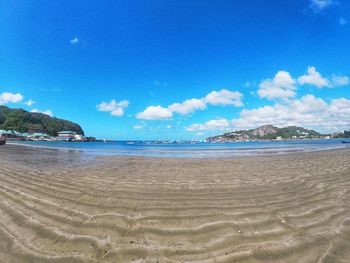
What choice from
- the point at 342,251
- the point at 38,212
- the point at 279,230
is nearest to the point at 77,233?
the point at 38,212

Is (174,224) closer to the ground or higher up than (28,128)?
closer to the ground

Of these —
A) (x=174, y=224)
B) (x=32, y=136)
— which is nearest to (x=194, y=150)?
(x=174, y=224)

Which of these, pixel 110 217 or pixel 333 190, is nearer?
pixel 110 217

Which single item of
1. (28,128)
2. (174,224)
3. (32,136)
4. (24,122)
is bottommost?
(174,224)

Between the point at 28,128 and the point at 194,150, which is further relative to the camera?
the point at 28,128

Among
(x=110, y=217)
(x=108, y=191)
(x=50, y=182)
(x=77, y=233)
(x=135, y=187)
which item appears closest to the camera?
(x=77, y=233)

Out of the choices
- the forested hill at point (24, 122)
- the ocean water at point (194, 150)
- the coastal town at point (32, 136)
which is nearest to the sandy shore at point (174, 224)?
the ocean water at point (194, 150)

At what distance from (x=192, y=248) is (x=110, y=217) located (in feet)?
8.10

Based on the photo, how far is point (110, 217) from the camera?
5230 mm

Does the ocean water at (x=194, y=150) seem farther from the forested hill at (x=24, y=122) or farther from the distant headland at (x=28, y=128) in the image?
the forested hill at (x=24, y=122)

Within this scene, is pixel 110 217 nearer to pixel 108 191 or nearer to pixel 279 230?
pixel 108 191

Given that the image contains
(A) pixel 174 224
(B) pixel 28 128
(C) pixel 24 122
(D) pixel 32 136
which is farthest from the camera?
(C) pixel 24 122

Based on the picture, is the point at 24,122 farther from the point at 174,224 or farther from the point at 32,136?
the point at 174,224

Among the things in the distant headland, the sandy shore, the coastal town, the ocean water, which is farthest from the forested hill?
the sandy shore
